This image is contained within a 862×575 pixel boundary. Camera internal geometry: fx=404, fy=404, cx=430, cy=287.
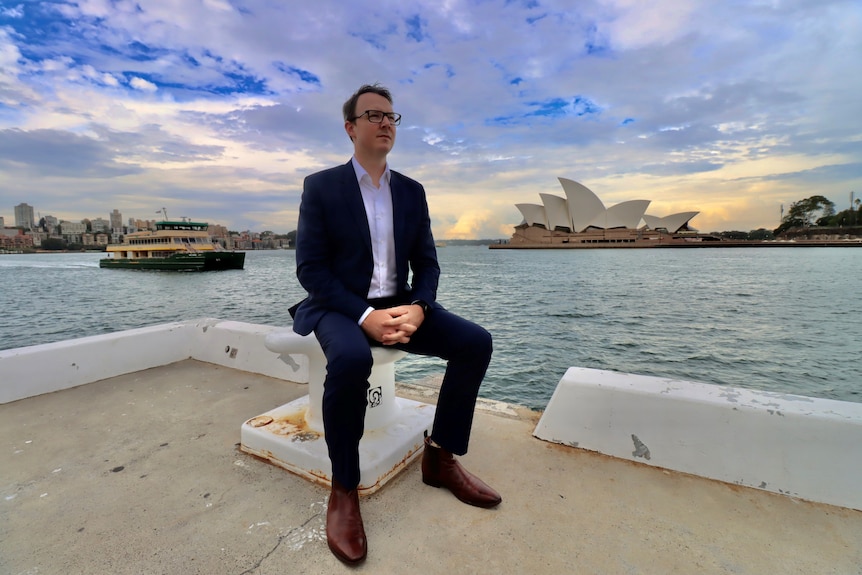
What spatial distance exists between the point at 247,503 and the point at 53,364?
1.88 metres

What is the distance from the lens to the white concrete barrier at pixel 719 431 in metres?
1.40

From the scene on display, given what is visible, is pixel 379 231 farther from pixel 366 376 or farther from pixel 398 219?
pixel 366 376

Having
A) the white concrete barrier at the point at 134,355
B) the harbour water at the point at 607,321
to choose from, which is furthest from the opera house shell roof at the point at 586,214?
the white concrete barrier at the point at 134,355

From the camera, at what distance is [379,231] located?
1620mm

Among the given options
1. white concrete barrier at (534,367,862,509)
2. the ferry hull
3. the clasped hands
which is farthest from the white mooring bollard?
the ferry hull

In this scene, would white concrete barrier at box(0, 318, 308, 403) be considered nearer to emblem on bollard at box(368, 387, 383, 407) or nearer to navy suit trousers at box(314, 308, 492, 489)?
emblem on bollard at box(368, 387, 383, 407)

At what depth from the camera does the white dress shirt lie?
1.62 meters

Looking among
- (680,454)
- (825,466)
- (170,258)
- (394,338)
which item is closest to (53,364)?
(394,338)

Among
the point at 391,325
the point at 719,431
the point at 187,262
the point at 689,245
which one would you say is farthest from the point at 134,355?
the point at 689,245

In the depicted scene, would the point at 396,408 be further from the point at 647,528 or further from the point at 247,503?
the point at 647,528

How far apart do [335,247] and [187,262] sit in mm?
33396

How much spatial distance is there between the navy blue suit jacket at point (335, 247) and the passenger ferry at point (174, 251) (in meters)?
33.0

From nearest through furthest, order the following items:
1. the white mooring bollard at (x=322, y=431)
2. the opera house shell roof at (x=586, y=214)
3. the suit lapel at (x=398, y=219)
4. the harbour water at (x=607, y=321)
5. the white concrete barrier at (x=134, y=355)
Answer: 1. the white mooring bollard at (x=322, y=431)
2. the suit lapel at (x=398, y=219)
3. the white concrete barrier at (x=134, y=355)
4. the harbour water at (x=607, y=321)
5. the opera house shell roof at (x=586, y=214)

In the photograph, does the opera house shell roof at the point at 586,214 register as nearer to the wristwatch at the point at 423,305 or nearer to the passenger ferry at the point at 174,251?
the passenger ferry at the point at 174,251
